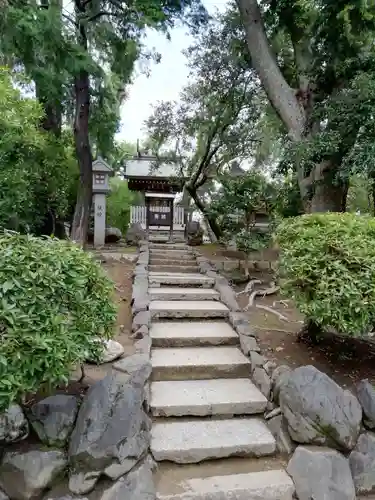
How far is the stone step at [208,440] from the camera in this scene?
2.62m

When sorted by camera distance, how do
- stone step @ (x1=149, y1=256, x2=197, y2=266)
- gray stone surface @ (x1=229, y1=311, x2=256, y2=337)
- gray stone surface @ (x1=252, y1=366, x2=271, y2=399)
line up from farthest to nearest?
stone step @ (x1=149, y1=256, x2=197, y2=266)
gray stone surface @ (x1=229, y1=311, x2=256, y2=337)
gray stone surface @ (x1=252, y1=366, x2=271, y2=399)

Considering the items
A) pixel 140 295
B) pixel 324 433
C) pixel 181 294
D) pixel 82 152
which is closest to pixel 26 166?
pixel 82 152

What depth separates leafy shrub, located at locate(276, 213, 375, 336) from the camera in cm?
288

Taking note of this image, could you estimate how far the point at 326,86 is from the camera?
5547mm

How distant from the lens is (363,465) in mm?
2658

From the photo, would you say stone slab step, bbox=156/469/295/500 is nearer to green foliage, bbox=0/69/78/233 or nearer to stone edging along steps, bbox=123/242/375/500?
stone edging along steps, bbox=123/242/375/500

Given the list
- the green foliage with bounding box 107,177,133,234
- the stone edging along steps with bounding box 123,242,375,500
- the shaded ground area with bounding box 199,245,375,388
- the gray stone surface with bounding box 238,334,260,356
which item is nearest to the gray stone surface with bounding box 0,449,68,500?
the stone edging along steps with bounding box 123,242,375,500

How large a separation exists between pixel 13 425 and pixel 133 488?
88 centimetres

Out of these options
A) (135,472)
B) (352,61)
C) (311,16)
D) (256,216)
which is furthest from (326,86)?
(135,472)

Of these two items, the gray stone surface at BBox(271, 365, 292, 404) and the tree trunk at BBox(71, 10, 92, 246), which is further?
the tree trunk at BBox(71, 10, 92, 246)

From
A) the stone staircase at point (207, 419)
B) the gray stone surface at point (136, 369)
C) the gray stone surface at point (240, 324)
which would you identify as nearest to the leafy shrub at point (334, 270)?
the gray stone surface at point (240, 324)

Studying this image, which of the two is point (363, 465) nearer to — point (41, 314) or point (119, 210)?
point (41, 314)

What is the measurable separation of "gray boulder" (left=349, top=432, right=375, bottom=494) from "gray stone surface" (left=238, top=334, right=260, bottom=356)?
3.90 ft

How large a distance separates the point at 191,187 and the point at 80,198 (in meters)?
3.87
